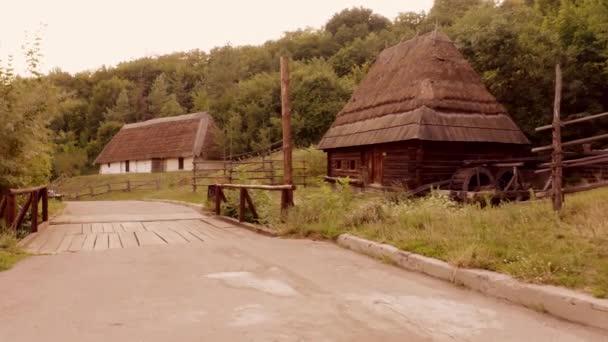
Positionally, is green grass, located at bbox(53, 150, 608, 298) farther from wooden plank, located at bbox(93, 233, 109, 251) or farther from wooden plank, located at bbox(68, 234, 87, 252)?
wooden plank, located at bbox(68, 234, 87, 252)

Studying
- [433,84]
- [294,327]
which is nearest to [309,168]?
[433,84]

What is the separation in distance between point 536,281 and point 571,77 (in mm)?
22571

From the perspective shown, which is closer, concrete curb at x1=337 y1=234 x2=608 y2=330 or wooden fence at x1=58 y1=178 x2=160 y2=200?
concrete curb at x1=337 y1=234 x2=608 y2=330

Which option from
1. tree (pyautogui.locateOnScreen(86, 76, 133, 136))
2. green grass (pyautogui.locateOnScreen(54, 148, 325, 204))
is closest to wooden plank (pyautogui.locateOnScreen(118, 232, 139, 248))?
green grass (pyautogui.locateOnScreen(54, 148, 325, 204))

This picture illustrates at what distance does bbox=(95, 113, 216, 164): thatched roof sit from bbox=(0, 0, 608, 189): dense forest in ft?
8.25

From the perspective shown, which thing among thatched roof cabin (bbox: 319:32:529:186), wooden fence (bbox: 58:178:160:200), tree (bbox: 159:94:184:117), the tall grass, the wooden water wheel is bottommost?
wooden fence (bbox: 58:178:160:200)

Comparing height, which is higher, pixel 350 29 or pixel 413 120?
pixel 350 29

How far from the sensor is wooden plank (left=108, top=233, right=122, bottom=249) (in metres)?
8.57

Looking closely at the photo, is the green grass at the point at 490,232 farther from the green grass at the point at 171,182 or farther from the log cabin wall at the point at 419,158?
the green grass at the point at 171,182

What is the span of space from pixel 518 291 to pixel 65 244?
7.69 meters

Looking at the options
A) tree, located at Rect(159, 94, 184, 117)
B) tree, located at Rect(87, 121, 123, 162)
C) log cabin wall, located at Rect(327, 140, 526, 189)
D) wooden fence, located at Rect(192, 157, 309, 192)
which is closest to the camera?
log cabin wall, located at Rect(327, 140, 526, 189)

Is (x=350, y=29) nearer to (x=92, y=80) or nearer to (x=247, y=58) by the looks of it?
(x=247, y=58)

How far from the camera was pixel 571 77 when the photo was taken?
23.5 m

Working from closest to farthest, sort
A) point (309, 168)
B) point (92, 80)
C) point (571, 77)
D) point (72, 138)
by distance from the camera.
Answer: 1. point (571, 77)
2. point (309, 168)
3. point (72, 138)
4. point (92, 80)
